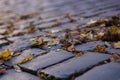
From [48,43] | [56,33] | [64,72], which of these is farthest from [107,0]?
[64,72]

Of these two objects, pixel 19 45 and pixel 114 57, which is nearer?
pixel 114 57

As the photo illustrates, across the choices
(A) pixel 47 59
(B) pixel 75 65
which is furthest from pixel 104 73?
(A) pixel 47 59

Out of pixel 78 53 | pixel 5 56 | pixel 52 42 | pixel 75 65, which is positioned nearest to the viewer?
pixel 75 65

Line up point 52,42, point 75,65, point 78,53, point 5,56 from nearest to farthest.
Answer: point 75,65 < point 78,53 < point 5,56 < point 52,42

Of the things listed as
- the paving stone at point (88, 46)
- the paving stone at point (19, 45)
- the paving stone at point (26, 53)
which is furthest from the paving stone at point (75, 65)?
the paving stone at point (19, 45)

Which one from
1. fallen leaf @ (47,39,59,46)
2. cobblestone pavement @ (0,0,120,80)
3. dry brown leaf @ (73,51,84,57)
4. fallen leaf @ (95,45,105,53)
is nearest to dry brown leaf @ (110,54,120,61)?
cobblestone pavement @ (0,0,120,80)

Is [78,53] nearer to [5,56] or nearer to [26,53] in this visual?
[26,53]

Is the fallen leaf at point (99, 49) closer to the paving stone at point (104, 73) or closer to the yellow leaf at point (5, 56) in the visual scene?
the paving stone at point (104, 73)
